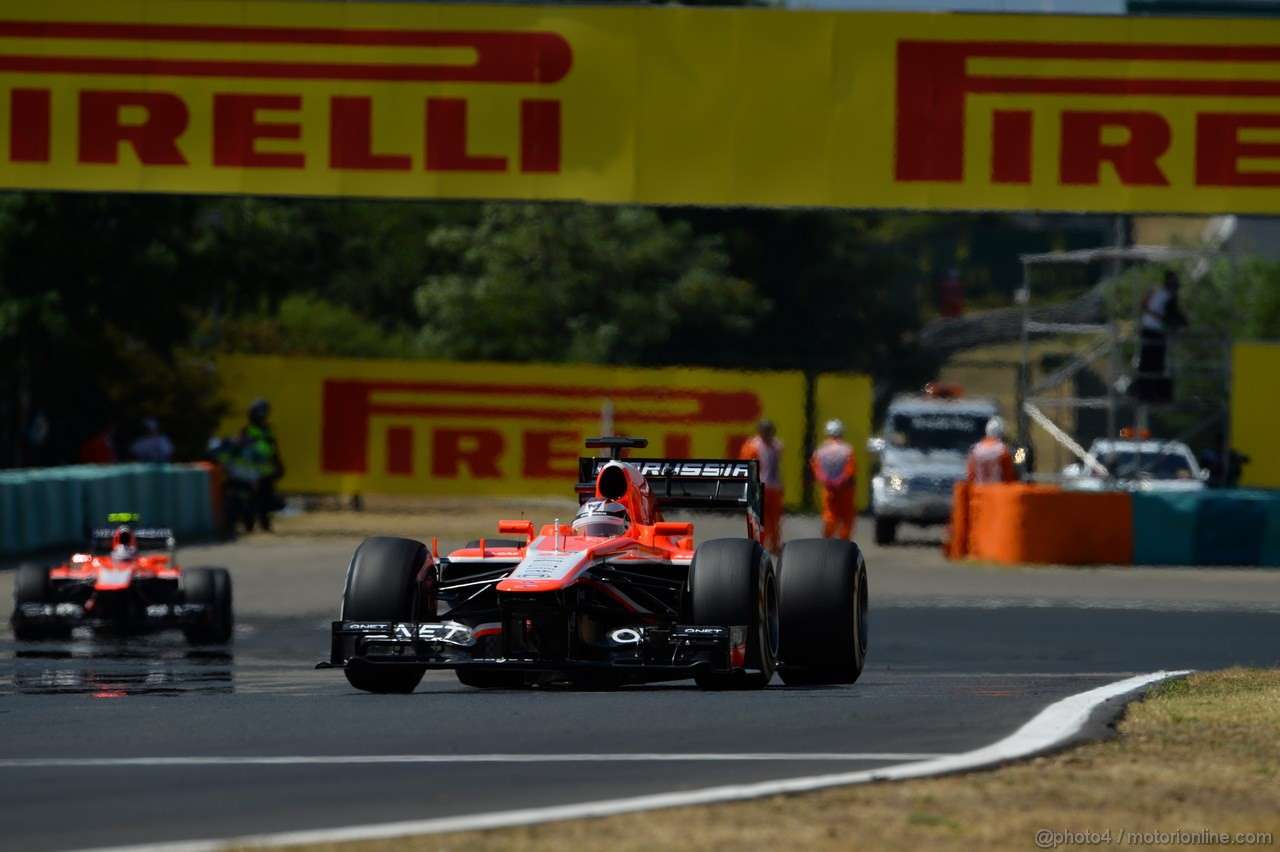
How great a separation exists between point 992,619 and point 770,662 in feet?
24.4

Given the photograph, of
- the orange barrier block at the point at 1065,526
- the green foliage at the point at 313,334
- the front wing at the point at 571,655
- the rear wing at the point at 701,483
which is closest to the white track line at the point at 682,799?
the front wing at the point at 571,655

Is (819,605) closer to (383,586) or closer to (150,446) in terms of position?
(383,586)

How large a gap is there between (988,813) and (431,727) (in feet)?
11.0

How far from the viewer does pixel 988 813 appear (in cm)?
715

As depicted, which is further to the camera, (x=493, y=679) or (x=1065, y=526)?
(x=1065, y=526)

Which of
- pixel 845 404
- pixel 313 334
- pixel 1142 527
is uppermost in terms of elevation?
pixel 313 334

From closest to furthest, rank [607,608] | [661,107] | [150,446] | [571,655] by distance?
[571,655]
[607,608]
[661,107]
[150,446]

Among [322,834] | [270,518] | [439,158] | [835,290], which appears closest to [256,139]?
[439,158]

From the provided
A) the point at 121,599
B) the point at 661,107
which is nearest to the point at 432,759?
the point at 121,599

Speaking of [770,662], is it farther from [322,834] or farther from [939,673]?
[322,834]

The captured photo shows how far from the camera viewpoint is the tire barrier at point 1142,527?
25.4 metres

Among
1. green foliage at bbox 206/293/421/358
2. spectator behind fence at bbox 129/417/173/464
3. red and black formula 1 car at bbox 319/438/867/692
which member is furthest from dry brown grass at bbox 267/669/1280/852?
green foliage at bbox 206/293/421/358

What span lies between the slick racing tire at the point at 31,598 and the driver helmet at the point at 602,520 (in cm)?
576

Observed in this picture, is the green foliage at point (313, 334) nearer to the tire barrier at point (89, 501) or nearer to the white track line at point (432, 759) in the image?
the tire barrier at point (89, 501)
